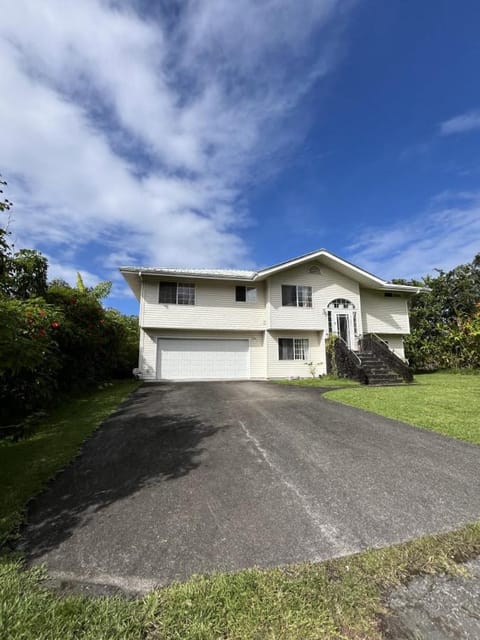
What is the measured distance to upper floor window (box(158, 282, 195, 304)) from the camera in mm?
14389

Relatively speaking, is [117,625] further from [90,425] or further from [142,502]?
[90,425]

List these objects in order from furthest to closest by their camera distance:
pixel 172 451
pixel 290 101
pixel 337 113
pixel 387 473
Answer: pixel 337 113
pixel 290 101
pixel 172 451
pixel 387 473

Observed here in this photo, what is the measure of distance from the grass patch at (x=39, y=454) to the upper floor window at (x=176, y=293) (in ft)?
23.3

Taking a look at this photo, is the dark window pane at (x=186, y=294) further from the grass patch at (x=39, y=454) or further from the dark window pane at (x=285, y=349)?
the grass patch at (x=39, y=454)

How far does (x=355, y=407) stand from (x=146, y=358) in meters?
9.99

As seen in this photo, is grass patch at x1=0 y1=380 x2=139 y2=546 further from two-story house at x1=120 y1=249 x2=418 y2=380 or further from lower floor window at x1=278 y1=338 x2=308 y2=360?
lower floor window at x1=278 y1=338 x2=308 y2=360

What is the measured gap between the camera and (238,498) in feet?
10.2

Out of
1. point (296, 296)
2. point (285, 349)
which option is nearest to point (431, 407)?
point (285, 349)

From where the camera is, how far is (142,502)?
10.0 feet

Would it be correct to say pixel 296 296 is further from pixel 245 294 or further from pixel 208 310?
pixel 208 310

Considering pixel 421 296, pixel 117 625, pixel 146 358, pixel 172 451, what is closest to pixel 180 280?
pixel 146 358

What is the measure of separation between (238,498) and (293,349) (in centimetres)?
1272

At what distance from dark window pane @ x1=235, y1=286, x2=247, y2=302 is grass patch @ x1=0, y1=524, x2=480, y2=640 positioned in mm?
13453

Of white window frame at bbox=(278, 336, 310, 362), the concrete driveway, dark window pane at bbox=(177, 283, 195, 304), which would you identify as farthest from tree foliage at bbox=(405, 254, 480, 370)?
the concrete driveway
